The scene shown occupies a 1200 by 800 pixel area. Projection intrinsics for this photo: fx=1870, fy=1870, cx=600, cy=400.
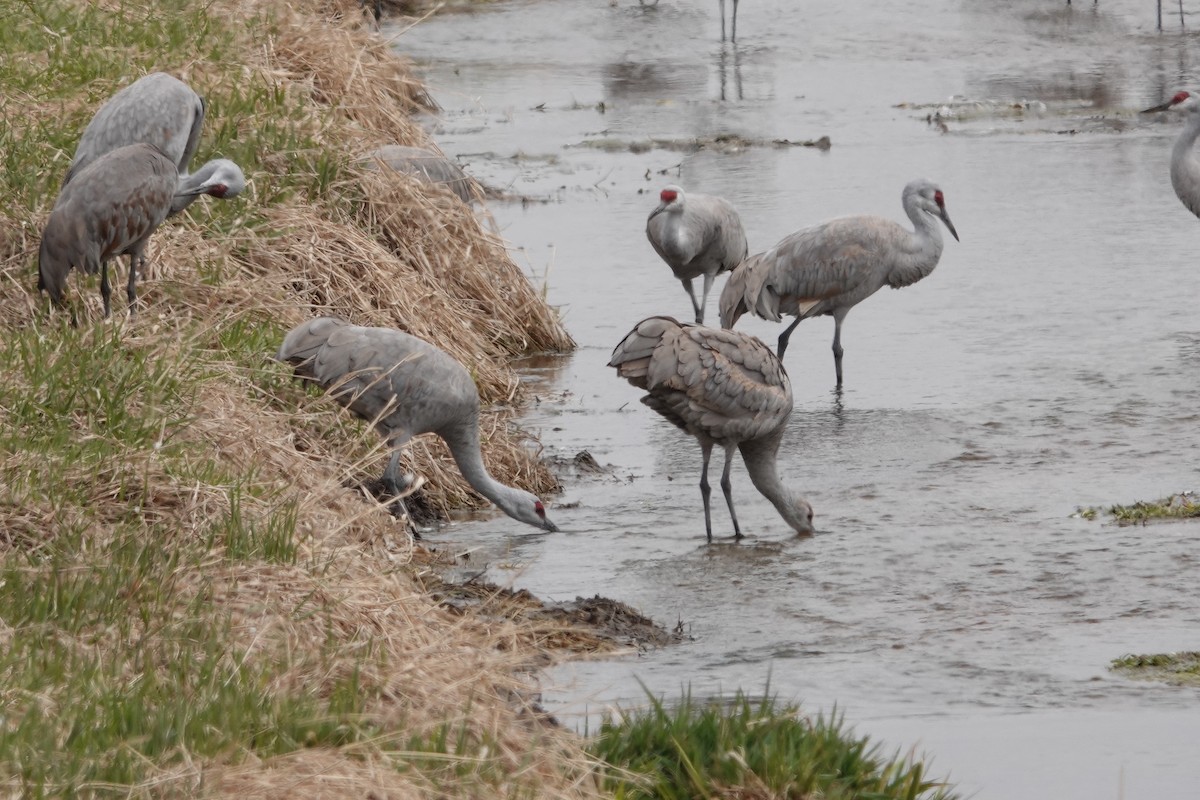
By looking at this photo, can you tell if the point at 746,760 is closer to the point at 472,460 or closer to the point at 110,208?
the point at 472,460

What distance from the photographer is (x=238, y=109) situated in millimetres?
9328

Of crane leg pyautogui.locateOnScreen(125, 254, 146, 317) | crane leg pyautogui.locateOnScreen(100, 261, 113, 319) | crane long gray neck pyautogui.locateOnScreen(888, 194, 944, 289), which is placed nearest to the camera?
crane leg pyautogui.locateOnScreen(100, 261, 113, 319)

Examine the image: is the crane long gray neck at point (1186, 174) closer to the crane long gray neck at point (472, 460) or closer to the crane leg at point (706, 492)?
the crane leg at point (706, 492)

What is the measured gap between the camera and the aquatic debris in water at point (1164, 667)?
5.17m

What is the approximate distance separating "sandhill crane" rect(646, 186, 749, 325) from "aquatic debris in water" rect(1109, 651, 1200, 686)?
17.2 feet

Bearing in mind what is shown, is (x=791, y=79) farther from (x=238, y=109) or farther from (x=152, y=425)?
(x=152, y=425)

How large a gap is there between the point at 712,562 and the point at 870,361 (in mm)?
3189

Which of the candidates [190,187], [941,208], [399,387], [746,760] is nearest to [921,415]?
[941,208]

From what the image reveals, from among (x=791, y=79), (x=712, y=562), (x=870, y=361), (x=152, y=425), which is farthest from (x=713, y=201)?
(x=791, y=79)

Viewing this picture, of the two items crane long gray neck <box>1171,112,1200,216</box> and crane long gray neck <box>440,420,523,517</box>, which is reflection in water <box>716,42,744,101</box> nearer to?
crane long gray neck <box>1171,112,1200,216</box>

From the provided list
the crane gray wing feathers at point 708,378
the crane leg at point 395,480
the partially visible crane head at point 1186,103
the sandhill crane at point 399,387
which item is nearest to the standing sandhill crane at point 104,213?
the sandhill crane at point 399,387

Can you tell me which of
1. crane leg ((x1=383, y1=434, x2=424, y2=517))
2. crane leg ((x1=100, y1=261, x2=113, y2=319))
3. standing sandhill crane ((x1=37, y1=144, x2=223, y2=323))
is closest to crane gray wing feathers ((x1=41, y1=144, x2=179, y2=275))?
standing sandhill crane ((x1=37, y1=144, x2=223, y2=323))

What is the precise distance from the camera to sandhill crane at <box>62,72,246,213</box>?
746 cm

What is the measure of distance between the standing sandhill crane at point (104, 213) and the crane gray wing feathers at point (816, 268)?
342 cm
